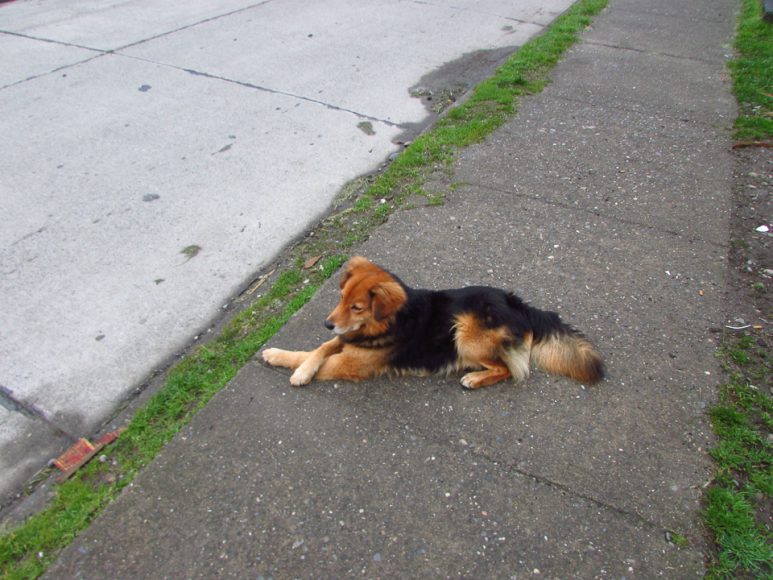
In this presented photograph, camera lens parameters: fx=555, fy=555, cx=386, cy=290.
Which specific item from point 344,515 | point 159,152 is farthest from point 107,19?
point 344,515

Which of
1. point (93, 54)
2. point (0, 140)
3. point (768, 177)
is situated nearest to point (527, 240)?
point (768, 177)

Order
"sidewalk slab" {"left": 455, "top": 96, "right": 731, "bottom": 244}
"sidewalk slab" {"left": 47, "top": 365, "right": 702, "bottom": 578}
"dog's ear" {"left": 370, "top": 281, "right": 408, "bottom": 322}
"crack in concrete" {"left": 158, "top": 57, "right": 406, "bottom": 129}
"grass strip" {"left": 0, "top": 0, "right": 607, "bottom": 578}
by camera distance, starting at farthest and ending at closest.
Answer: "crack in concrete" {"left": 158, "top": 57, "right": 406, "bottom": 129} < "sidewalk slab" {"left": 455, "top": 96, "right": 731, "bottom": 244} < "dog's ear" {"left": 370, "top": 281, "right": 408, "bottom": 322} < "grass strip" {"left": 0, "top": 0, "right": 607, "bottom": 578} < "sidewalk slab" {"left": 47, "top": 365, "right": 702, "bottom": 578}

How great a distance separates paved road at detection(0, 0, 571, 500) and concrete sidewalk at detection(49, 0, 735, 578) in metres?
0.77

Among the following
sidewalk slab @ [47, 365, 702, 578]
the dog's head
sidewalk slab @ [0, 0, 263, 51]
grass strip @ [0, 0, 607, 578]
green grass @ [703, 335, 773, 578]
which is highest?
sidewalk slab @ [0, 0, 263, 51]

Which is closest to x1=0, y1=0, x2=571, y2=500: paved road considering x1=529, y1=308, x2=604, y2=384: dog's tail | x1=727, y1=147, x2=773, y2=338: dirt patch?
x1=529, y1=308, x2=604, y2=384: dog's tail

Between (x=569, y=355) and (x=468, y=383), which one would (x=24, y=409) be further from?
(x=569, y=355)

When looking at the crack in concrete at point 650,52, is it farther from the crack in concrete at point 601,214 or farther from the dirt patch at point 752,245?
the crack in concrete at point 601,214

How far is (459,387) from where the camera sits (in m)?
3.07

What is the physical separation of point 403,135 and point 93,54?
4490 mm

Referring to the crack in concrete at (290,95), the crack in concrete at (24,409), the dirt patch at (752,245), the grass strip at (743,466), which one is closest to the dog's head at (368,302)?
the crack in concrete at (24,409)

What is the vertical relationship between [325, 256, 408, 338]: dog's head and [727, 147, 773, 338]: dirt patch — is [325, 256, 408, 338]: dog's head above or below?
above

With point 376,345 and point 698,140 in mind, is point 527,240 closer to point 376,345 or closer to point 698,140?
point 376,345

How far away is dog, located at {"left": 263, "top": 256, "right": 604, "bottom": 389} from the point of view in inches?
115

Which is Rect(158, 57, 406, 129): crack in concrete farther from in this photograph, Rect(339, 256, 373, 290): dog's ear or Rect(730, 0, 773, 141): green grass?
Rect(730, 0, 773, 141): green grass
